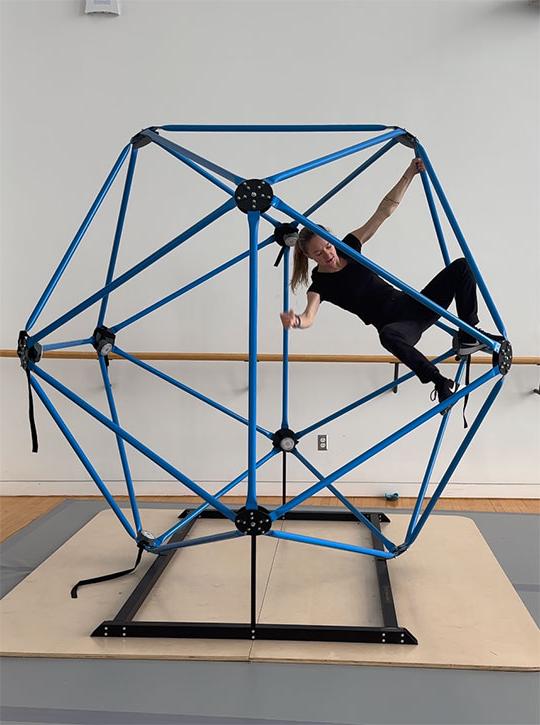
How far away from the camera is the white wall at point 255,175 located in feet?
14.6

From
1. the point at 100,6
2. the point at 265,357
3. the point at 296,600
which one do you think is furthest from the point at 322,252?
the point at 100,6

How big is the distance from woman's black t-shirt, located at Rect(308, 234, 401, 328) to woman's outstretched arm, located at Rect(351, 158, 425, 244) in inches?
8.3

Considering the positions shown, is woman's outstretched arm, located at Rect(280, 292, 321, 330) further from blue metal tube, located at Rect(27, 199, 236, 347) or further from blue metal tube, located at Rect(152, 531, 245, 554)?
blue metal tube, located at Rect(152, 531, 245, 554)

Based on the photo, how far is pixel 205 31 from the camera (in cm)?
447

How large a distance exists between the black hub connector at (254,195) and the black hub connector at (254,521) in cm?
105

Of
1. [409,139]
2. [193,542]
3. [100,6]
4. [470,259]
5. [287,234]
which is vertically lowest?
[193,542]

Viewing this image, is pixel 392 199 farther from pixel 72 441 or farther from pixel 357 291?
pixel 72 441

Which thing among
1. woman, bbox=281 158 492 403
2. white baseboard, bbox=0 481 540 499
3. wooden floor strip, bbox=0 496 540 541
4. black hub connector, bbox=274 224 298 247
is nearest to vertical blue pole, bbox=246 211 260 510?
woman, bbox=281 158 492 403

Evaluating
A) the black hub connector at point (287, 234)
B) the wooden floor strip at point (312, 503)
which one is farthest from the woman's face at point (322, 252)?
the wooden floor strip at point (312, 503)

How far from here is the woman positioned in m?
2.80

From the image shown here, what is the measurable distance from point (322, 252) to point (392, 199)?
0.45m

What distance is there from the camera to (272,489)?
15.4 feet

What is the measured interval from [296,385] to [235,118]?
173cm

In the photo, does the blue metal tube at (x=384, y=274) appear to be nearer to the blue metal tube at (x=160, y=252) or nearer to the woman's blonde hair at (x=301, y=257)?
the blue metal tube at (x=160, y=252)
